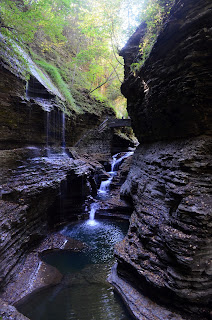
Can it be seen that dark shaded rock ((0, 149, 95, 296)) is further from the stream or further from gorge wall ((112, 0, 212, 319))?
gorge wall ((112, 0, 212, 319))

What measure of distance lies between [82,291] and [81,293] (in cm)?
8

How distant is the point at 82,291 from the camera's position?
5.71m

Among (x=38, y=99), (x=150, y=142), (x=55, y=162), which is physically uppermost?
(x=38, y=99)

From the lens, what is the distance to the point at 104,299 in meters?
5.34

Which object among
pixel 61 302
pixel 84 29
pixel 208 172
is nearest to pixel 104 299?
pixel 61 302

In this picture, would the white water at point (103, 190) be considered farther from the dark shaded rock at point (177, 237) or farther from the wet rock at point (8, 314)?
the wet rock at point (8, 314)

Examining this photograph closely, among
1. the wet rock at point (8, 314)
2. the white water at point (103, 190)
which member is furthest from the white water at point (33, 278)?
the white water at point (103, 190)

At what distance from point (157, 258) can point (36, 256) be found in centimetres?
529

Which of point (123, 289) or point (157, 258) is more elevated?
point (157, 258)

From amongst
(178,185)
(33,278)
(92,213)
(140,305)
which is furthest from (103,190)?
(140,305)

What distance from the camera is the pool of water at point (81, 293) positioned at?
491 centimetres

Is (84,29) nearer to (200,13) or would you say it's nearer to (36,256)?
(200,13)

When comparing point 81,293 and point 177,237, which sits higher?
point 177,237

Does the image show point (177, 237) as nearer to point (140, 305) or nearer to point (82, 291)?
point (140, 305)
